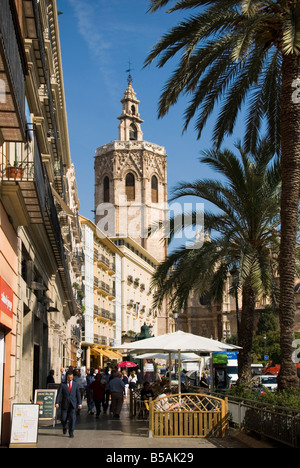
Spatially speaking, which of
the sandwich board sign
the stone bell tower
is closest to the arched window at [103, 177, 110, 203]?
the stone bell tower

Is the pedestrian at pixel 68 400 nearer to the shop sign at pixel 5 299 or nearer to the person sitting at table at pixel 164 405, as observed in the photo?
the person sitting at table at pixel 164 405

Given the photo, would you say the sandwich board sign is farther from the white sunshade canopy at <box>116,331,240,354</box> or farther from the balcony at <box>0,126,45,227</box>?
the balcony at <box>0,126,45,227</box>

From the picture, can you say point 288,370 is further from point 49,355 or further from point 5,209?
point 49,355

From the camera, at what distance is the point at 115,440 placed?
13.6 metres

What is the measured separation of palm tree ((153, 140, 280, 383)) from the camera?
19406mm

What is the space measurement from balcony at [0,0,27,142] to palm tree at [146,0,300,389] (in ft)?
17.7

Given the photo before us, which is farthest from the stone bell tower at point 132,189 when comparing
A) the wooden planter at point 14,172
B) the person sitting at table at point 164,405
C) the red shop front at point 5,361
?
the wooden planter at point 14,172

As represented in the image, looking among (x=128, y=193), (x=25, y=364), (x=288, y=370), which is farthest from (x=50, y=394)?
(x=128, y=193)

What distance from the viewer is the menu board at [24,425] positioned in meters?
11.6

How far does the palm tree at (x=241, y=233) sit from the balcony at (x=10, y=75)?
10.2 metres

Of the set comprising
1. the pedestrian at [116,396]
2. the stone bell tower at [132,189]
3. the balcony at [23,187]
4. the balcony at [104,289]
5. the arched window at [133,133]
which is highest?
the arched window at [133,133]
